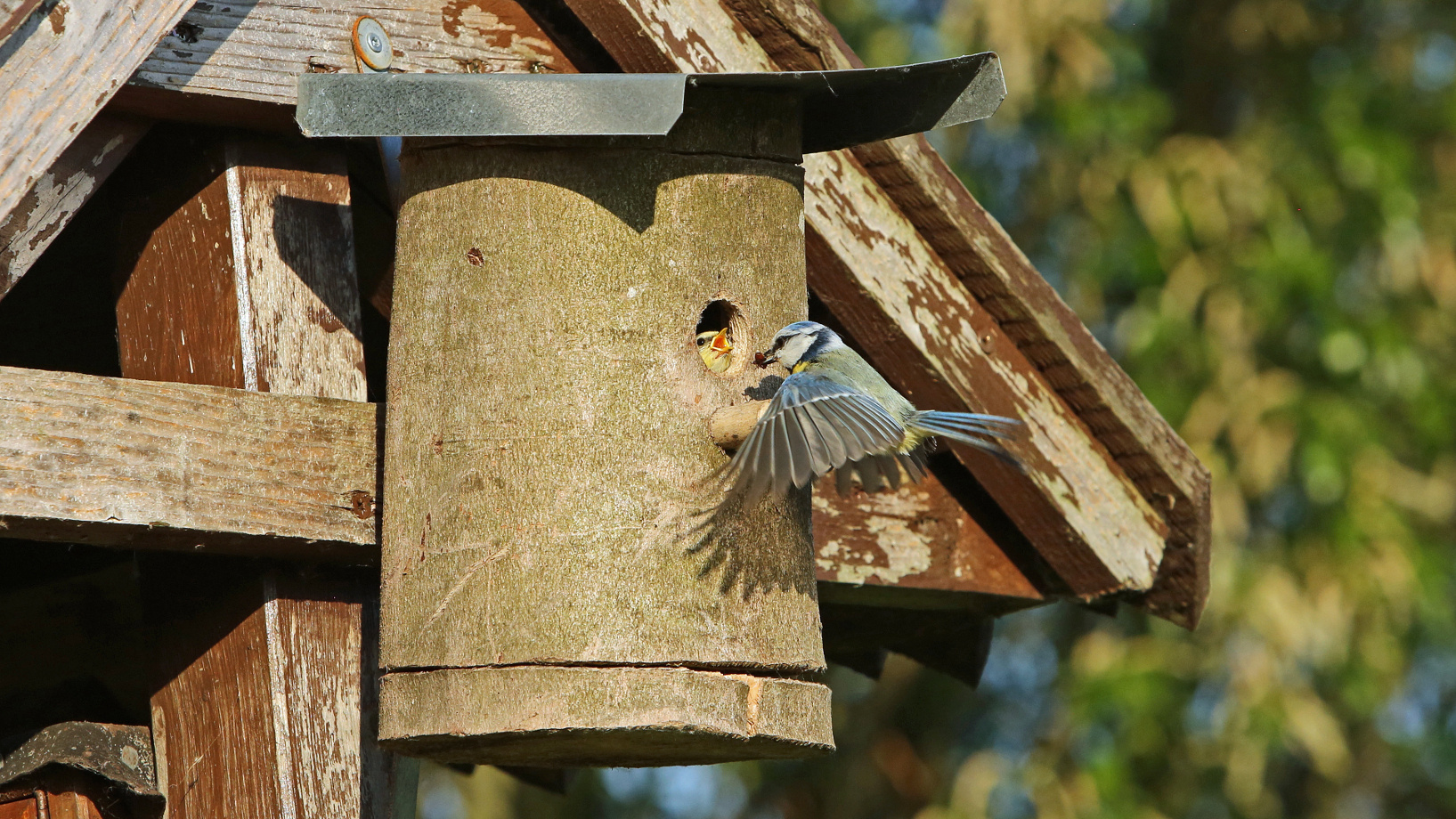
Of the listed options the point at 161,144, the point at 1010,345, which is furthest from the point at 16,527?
the point at 1010,345

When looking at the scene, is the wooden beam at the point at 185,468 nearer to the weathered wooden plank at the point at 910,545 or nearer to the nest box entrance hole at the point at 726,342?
the nest box entrance hole at the point at 726,342

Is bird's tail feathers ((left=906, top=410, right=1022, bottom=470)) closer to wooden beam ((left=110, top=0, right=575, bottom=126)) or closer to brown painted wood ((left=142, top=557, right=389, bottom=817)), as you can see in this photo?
wooden beam ((left=110, top=0, right=575, bottom=126))

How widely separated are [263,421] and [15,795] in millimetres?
668

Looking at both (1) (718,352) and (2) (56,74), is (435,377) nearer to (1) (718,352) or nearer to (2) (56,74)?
(1) (718,352)

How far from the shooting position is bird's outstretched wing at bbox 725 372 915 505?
2225mm

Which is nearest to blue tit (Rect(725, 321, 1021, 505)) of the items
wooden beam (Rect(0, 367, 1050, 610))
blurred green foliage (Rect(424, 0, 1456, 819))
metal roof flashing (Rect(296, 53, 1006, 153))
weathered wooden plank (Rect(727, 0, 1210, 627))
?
weathered wooden plank (Rect(727, 0, 1210, 627))

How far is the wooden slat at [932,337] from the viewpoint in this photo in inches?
102

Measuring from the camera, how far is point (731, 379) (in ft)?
7.82

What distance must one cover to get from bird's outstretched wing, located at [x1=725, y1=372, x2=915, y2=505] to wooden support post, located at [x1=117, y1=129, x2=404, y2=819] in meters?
0.63

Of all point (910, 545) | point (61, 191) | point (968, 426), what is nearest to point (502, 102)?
point (61, 191)

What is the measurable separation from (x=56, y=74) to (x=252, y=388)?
538mm

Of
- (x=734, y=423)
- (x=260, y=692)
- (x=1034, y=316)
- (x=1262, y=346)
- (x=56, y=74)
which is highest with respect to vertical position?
(x=1262, y=346)

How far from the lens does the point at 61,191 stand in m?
2.19

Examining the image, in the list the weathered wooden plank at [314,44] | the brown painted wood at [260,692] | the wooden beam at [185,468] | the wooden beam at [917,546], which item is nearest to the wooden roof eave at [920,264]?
the weathered wooden plank at [314,44]
